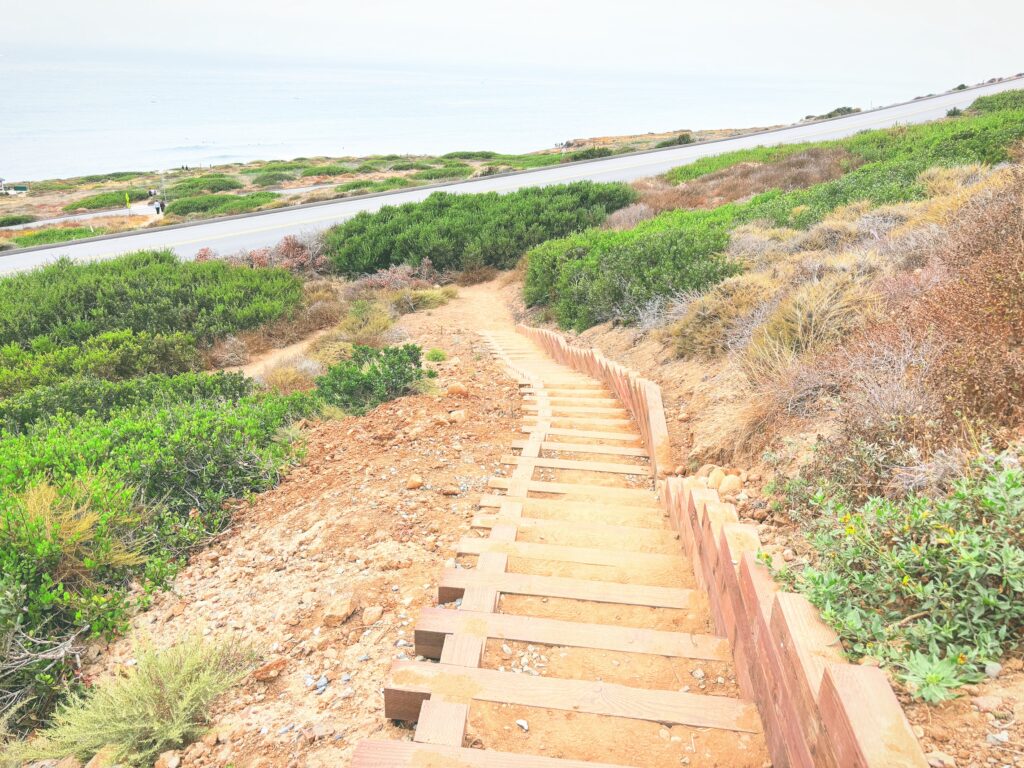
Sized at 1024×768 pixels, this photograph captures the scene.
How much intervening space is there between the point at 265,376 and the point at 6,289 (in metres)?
9.03

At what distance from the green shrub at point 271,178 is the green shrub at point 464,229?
27585 millimetres

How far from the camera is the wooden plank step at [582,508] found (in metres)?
4.04

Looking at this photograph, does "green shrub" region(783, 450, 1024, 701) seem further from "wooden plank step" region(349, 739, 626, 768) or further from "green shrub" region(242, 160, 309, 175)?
"green shrub" region(242, 160, 309, 175)

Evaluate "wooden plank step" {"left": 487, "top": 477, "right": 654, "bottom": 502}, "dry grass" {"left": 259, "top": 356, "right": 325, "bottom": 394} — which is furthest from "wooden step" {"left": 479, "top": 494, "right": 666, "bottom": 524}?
"dry grass" {"left": 259, "top": 356, "right": 325, "bottom": 394}

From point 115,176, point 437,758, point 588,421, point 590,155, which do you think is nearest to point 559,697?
point 437,758

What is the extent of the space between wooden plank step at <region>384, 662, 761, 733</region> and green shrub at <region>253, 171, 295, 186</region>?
48.5 meters

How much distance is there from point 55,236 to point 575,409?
30510 mm

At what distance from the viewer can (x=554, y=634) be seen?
2674 millimetres

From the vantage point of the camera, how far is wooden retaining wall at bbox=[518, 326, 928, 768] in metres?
1.42

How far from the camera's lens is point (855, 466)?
2.82m

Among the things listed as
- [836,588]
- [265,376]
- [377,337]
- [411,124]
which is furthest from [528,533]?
[411,124]

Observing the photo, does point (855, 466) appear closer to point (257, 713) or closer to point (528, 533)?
point (528, 533)

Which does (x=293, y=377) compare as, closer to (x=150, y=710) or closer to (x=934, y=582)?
(x=150, y=710)

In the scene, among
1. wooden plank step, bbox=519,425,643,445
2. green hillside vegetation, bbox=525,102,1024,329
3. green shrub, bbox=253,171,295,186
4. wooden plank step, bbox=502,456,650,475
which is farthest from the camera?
green shrub, bbox=253,171,295,186
